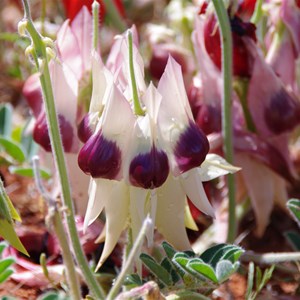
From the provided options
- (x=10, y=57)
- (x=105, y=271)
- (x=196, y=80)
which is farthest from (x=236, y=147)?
(x=10, y=57)

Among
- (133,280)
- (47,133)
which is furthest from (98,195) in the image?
(47,133)

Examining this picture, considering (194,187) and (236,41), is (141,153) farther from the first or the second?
(236,41)

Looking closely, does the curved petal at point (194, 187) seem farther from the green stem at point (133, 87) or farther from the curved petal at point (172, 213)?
the green stem at point (133, 87)

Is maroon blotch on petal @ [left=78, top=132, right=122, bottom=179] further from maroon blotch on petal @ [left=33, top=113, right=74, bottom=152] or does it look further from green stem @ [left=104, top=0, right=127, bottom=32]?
green stem @ [left=104, top=0, right=127, bottom=32]

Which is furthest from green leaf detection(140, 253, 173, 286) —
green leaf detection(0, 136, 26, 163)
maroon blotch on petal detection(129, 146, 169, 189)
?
green leaf detection(0, 136, 26, 163)

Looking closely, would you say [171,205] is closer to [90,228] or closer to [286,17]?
[90,228]

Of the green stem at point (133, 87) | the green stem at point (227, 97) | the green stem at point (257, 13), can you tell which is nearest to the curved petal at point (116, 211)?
the green stem at point (133, 87)
